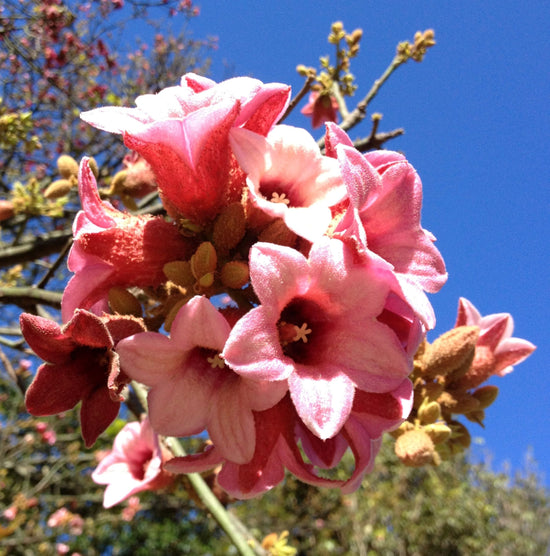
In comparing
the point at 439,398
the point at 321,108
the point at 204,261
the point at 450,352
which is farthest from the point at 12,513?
the point at 204,261

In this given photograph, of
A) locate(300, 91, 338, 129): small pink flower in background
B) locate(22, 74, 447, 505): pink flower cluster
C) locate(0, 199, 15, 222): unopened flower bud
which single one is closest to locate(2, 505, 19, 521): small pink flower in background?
locate(0, 199, 15, 222): unopened flower bud

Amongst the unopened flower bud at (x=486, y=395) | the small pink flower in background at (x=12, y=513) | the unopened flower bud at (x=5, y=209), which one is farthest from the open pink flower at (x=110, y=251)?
the small pink flower in background at (x=12, y=513)

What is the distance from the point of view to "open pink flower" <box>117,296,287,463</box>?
77 cm

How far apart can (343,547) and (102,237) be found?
8.00 metres

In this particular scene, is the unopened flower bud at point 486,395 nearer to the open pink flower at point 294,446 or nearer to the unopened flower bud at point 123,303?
the open pink flower at point 294,446

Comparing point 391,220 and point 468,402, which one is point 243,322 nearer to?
point 391,220

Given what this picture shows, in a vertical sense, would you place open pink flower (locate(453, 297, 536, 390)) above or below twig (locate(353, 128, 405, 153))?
below

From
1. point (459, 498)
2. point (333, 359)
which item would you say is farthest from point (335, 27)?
point (459, 498)

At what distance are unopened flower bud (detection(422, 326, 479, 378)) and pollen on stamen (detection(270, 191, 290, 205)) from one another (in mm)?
589

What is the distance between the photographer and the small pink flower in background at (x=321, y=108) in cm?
271

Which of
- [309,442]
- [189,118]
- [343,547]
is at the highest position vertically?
[189,118]

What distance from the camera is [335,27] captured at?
251 cm

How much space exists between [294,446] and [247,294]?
0.29m

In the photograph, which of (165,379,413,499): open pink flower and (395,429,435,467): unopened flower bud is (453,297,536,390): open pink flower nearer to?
(395,429,435,467): unopened flower bud
